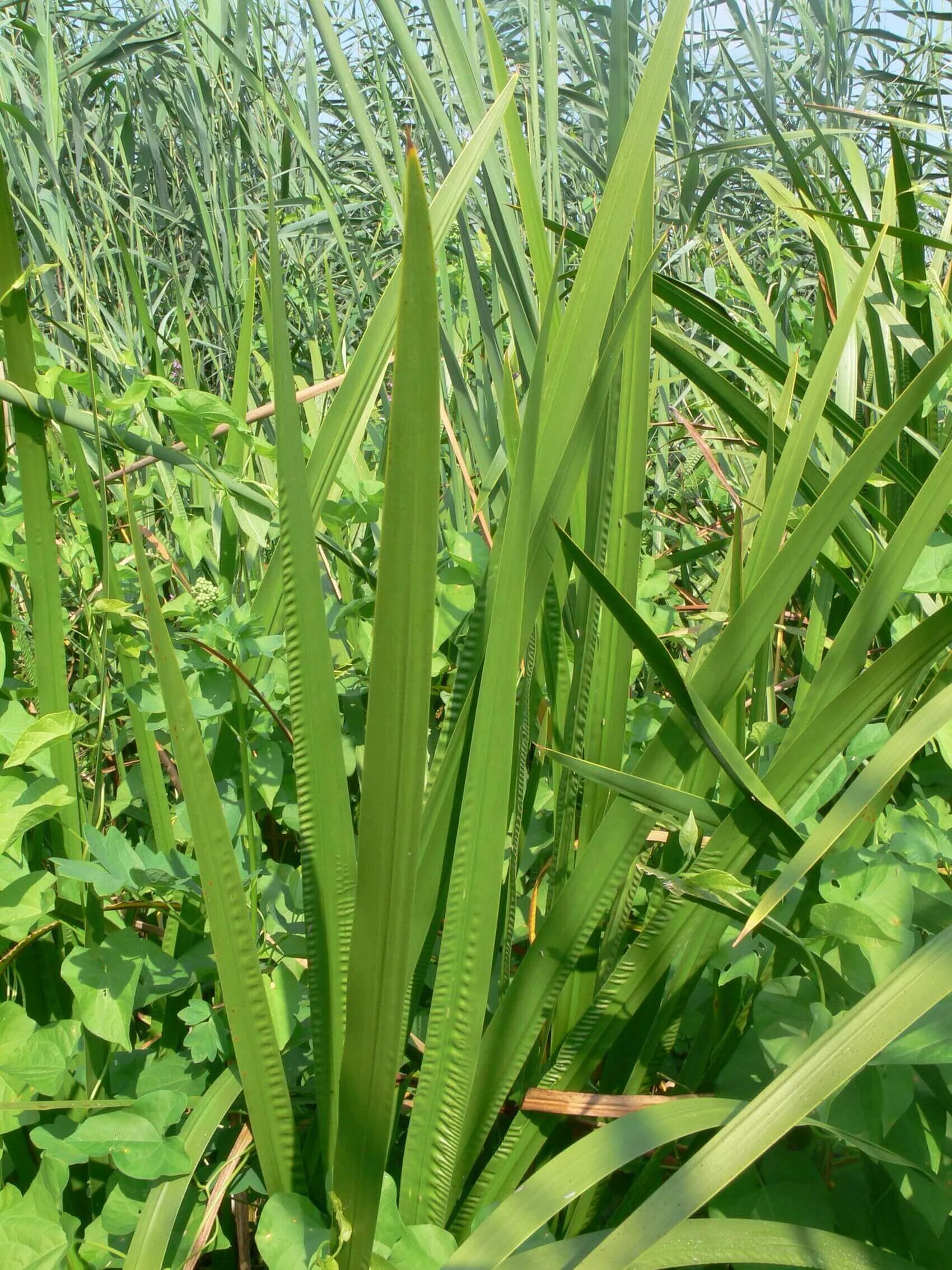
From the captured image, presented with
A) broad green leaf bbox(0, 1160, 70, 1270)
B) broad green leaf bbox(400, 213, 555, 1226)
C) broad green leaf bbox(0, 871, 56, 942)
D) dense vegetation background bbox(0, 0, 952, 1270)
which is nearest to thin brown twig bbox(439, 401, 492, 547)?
dense vegetation background bbox(0, 0, 952, 1270)

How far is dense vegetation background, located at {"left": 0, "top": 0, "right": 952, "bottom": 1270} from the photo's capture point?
0.46m

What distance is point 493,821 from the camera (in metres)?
0.50

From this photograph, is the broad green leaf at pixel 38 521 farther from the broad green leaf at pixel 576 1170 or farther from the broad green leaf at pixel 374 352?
the broad green leaf at pixel 576 1170

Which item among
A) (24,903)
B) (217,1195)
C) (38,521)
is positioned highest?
(38,521)

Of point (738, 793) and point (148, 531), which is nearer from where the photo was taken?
point (738, 793)

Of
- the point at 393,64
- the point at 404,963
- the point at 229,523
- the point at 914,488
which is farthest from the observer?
the point at 393,64

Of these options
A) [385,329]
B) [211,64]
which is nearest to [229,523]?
[385,329]

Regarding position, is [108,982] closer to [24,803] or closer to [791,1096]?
[24,803]

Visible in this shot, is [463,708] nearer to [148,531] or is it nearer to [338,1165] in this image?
[338,1165]

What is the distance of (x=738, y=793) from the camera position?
54 cm

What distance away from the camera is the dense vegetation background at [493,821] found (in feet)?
1.50

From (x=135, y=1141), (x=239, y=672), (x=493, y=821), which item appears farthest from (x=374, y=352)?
(x=135, y=1141)

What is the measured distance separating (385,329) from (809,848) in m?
0.41

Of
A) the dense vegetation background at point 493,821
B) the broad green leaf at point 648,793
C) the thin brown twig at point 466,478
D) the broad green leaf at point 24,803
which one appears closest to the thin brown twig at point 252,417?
the dense vegetation background at point 493,821
